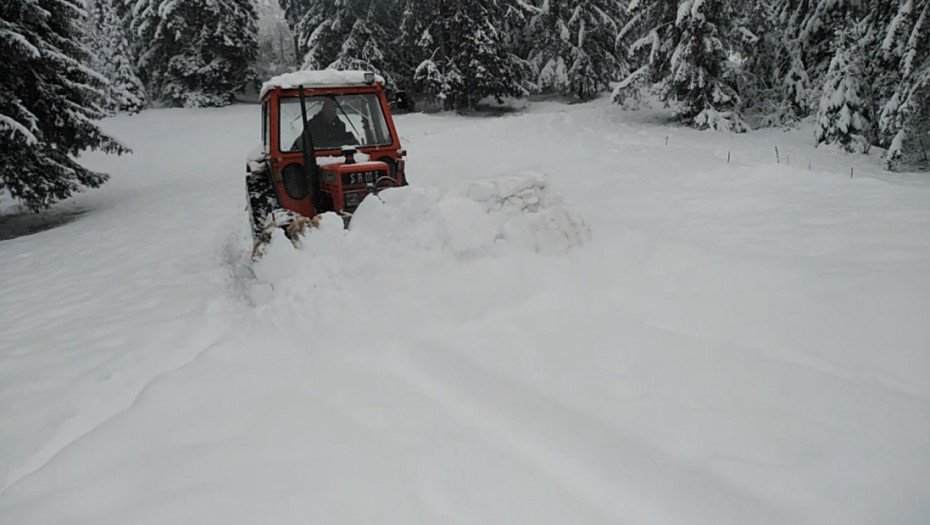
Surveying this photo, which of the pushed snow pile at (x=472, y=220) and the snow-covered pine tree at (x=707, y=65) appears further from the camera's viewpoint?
the snow-covered pine tree at (x=707, y=65)

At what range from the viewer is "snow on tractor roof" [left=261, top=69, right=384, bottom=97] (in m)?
5.55

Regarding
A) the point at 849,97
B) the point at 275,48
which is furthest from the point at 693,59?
the point at 275,48

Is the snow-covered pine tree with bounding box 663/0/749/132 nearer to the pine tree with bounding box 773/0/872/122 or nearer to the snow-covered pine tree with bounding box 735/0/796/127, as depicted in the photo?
the snow-covered pine tree with bounding box 735/0/796/127

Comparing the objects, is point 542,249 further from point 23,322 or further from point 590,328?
point 23,322

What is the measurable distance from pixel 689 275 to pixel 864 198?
3.08 metres

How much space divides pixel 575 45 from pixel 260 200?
20687 millimetres

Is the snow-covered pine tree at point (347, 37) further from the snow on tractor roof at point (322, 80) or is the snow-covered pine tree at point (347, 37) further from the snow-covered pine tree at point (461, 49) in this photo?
the snow on tractor roof at point (322, 80)

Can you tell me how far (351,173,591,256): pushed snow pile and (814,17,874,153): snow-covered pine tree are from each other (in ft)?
35.7

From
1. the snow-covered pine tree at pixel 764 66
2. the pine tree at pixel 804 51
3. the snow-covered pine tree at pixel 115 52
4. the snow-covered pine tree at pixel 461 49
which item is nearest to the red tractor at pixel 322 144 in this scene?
the snow-covered pine tree at pixel 764 66

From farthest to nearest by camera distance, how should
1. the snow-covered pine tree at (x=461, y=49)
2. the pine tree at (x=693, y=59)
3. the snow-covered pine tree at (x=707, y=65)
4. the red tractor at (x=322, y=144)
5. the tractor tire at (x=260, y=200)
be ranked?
1. the snow-covered pine tree at (x=461, y=49)
2. the pine tree at (x=693, y=59)
3. the snow-covered pine tree at (x=707, y=65)
4. the tractor tire at (x=260, y=200)
5. the red tractor at (x=322, y=144)

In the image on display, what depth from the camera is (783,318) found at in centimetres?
338

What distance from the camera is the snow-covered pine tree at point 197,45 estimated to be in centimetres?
2425

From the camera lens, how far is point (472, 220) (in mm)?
4398

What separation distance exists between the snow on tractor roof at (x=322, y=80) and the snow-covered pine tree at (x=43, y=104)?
6.13 m
